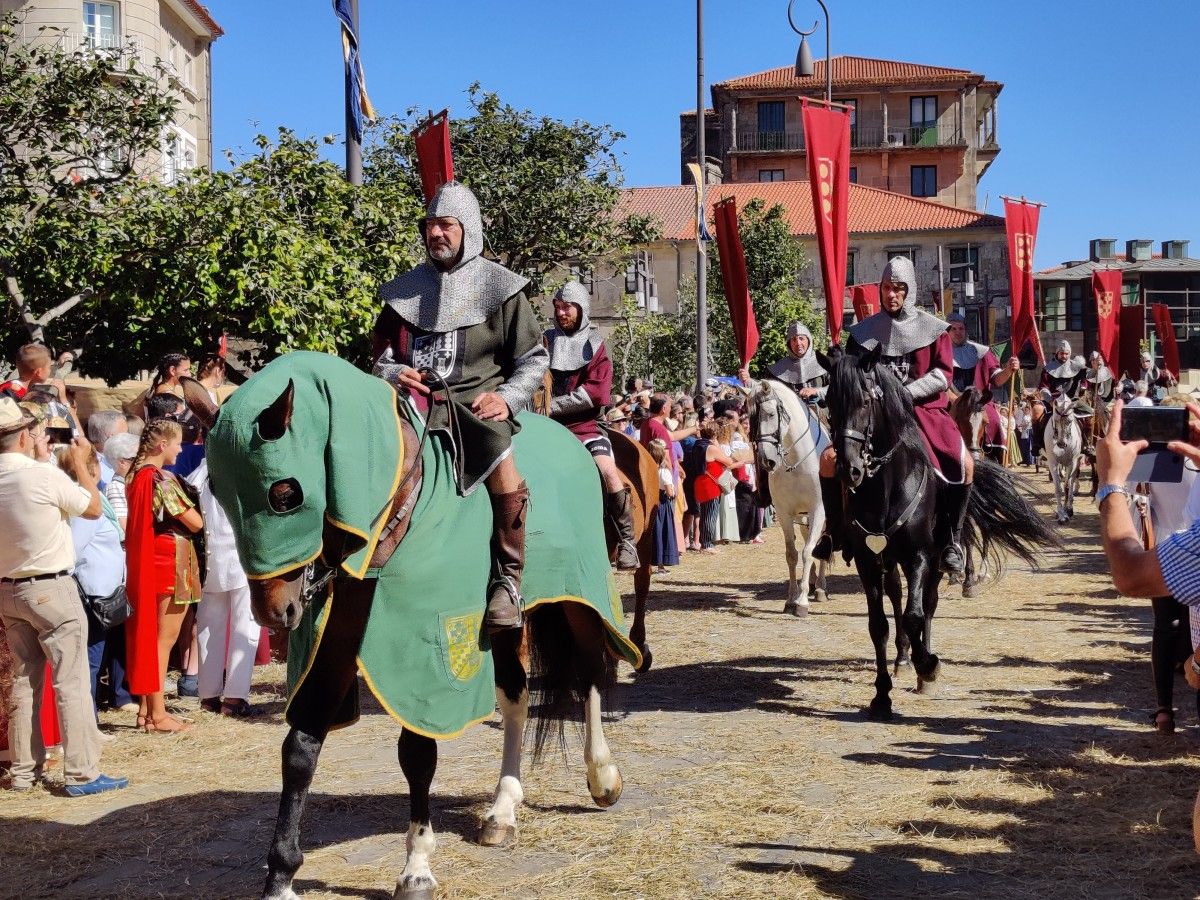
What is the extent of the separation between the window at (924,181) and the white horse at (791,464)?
61598mm

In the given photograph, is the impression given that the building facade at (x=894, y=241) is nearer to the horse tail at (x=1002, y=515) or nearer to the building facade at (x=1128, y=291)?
the building facade at (x=1128, y=291)

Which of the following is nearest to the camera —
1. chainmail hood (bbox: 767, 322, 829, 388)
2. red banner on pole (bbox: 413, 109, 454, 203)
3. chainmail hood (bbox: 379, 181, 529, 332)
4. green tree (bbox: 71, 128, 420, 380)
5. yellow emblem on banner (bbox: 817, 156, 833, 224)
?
chainmail hood (bbox: 379, 181, 529, 332)

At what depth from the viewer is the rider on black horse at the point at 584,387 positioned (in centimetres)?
795

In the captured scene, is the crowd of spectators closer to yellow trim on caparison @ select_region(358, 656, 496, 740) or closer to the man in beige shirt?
the man in beige shirt

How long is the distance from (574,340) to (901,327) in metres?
2.32

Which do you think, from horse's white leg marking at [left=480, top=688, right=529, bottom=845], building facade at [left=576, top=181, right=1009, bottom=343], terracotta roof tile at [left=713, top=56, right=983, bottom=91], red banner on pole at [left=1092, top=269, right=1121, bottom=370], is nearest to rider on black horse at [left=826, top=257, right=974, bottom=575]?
horse's white leg marking at [left=480, top=688, right=529, bottom=845]

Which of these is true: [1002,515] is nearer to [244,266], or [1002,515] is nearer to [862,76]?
[244,266]

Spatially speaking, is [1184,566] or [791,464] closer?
[1184,566]

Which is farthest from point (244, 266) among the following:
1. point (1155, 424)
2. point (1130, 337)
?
point (1130, 337)

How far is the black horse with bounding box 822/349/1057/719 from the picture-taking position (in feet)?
25.1

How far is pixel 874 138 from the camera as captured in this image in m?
70.4

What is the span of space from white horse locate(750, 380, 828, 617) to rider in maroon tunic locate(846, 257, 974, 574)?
9.37ft

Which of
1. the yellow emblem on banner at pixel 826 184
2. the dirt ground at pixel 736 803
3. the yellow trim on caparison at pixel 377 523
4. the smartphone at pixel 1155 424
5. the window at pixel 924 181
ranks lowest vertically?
the dirt ground at pixel 736 803

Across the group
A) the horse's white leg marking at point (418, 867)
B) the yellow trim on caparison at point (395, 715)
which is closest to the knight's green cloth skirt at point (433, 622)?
the yellow trim on caparison at point (395, 715)
